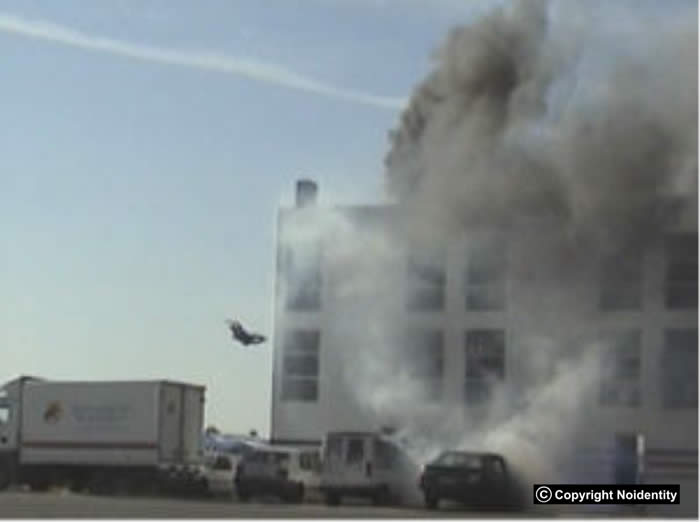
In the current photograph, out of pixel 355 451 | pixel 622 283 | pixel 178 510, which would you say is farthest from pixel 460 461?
pixel 178 510

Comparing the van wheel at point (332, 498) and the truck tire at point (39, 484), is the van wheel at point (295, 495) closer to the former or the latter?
the van wheel at point (332, 498)

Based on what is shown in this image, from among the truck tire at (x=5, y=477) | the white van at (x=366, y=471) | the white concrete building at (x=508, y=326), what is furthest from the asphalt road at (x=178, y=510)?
the white concrete building at (x=508, y=326)

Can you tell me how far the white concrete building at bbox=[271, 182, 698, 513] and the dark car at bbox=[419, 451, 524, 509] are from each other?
4834 millimetres

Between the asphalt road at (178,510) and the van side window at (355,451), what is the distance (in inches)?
69.9

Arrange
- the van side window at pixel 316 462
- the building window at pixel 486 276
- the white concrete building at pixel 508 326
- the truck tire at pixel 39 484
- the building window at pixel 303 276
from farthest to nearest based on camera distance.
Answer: the building window at pixel 303 276 < the truck tire at pixel 39 484 < the building window at pixel 486 276 < the white concrete building at pixel 508 326 < the van side window at pixel 316 462

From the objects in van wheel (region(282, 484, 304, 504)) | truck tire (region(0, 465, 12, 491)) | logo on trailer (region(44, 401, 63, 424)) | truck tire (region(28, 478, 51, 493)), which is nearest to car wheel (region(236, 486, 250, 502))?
van wheel (region(282, 484, 304, 504))

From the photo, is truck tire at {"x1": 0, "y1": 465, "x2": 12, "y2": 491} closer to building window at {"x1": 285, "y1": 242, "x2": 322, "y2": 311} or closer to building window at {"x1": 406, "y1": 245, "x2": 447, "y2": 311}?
building window at {"x1": 285, "y1": 242, "x2": 322, "y2": 311}

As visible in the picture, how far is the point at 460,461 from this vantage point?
38.2m

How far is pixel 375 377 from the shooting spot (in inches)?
1870

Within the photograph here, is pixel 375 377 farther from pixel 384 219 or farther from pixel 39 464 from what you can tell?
pixel 39 464

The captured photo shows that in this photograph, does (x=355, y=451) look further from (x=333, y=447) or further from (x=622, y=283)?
(x=622, y=283)

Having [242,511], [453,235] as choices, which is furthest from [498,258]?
[242,511]

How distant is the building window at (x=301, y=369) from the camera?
158 feet

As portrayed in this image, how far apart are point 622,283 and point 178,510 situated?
15295 millimetres
